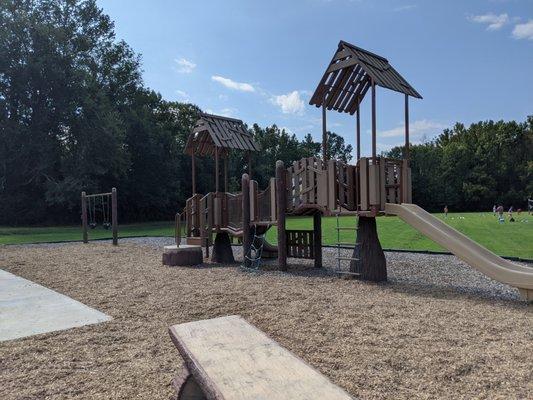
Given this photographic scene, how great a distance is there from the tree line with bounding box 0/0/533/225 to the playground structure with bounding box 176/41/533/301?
69.1 feet

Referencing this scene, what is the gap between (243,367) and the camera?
2418mm

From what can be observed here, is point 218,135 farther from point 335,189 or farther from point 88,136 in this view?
point 88,136

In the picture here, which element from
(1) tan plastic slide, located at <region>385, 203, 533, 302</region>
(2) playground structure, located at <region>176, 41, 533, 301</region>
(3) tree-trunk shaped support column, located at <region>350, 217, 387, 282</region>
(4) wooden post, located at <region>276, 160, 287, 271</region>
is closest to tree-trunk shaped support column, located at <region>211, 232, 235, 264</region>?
(2) playground structure, located at <region>176, 41, 533, 301</region>

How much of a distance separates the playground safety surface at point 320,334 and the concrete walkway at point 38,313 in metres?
0.23

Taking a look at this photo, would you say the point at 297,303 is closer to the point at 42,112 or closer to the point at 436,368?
the point at 436,368

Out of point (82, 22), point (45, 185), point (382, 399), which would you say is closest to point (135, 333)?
point (382, 399)

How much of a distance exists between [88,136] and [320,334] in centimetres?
2994

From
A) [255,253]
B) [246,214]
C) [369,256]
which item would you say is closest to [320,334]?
[369,256]

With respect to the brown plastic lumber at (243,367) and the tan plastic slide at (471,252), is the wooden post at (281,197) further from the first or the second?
the brown plastic lumber at (243,367)

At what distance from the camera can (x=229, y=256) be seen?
439 inches

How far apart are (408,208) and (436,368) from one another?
419 centimetres

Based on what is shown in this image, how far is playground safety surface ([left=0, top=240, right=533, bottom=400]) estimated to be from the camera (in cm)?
337

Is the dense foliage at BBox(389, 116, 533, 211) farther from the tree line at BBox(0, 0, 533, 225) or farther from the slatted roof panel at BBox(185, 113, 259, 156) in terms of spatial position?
the slatted roof panel at BBox(185, 113, 259, 156)

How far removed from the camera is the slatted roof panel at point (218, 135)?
1148cm
